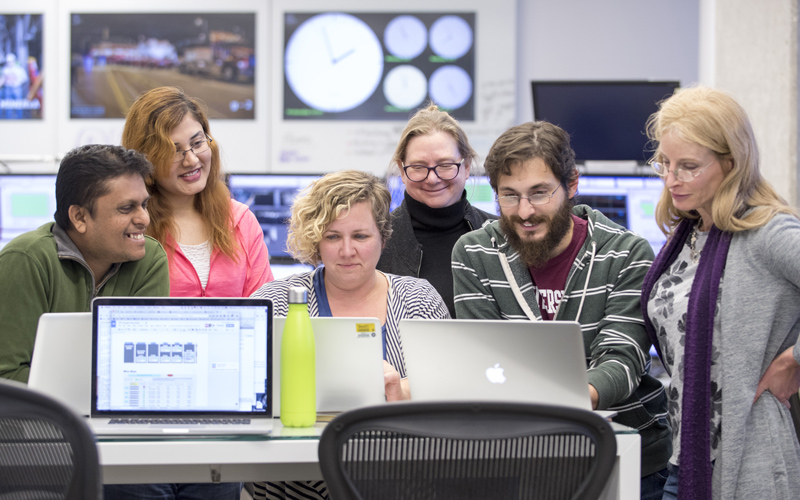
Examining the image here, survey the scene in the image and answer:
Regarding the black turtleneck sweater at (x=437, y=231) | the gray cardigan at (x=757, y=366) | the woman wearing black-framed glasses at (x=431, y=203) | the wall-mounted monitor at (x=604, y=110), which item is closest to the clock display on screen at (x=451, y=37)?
the wall-mounted monitor at (x=604, y=110)

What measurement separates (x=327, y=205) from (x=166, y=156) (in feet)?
2.18

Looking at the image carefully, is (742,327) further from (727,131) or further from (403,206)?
(403,206)

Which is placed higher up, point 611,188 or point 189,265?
point 611,188

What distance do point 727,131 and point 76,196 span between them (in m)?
1.52

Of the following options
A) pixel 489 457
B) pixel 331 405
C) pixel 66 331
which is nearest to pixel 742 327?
pixel 489 457

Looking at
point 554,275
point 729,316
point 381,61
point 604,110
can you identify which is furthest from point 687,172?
point 381,61

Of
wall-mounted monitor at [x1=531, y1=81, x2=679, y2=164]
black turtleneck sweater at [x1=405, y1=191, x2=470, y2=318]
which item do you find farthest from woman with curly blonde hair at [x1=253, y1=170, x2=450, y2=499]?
wall-mounted monitor at [x1=531, y1=81, x2=679, y2=164]

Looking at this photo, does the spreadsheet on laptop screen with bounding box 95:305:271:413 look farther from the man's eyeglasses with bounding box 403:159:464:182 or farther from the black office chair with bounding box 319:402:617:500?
the man's eyeglasses with bounding box 403:159:464:182

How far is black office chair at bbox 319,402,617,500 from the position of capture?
1062mm

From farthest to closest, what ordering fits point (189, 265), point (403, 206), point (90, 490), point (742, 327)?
point (403, 206) → point (189, 265) → point (742, 327) → point (90, 490)

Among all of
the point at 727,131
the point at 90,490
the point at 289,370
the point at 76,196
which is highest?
the point at 727,131

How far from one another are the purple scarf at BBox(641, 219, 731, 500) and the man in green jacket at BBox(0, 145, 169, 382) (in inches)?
50.3

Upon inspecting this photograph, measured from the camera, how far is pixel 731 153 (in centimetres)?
162

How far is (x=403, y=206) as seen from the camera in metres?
2.49
